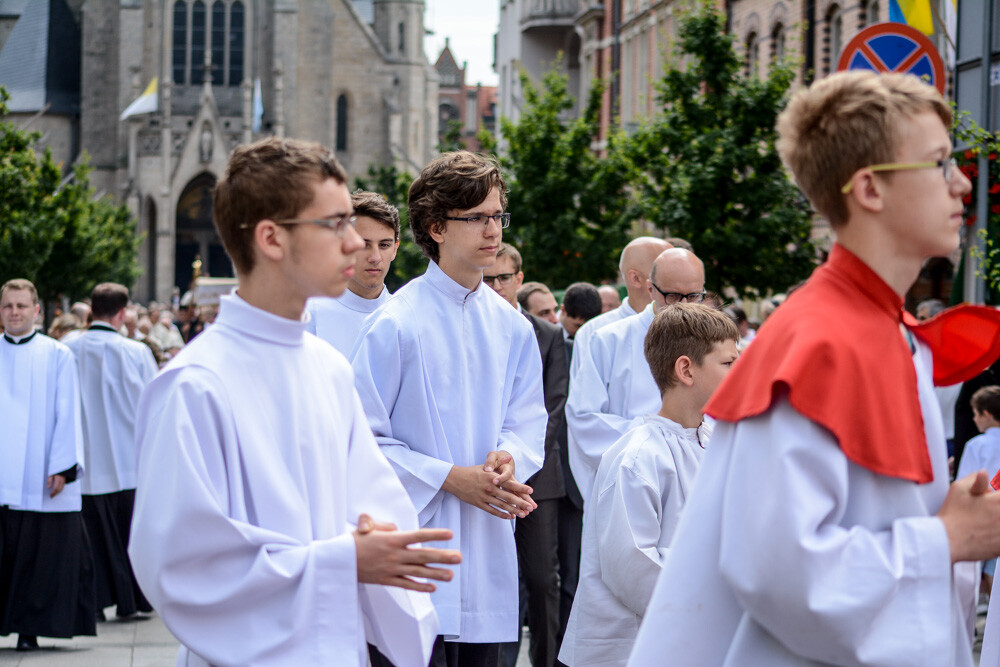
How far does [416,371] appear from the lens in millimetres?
4578

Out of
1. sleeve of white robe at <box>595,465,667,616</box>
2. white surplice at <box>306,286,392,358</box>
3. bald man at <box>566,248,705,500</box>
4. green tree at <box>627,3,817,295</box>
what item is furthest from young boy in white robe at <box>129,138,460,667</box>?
green tree at <box>627,3,817,295</box>

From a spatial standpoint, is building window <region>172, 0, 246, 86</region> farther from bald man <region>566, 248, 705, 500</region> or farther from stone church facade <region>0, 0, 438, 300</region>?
bald man <region>566, 248, 705, 500</region>

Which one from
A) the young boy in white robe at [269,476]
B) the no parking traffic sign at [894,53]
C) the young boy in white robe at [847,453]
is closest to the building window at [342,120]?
the no parking traffic sign at [894,53]

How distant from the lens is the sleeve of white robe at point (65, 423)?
9141 mm

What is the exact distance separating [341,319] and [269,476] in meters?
3.01

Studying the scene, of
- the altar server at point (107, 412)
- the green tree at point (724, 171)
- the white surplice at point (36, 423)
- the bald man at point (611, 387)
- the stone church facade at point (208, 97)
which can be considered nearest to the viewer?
the bald man at point (611, 387)

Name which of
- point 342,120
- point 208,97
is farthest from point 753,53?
point 342,120

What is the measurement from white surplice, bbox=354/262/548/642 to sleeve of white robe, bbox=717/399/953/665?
219 cm

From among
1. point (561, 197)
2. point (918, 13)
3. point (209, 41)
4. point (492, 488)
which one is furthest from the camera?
point (209, 41)

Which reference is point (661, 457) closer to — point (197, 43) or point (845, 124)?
point (845, 124)

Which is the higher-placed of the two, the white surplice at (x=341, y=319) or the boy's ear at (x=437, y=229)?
the boy's ear at (x=437, y=229)

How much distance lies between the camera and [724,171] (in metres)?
17.1

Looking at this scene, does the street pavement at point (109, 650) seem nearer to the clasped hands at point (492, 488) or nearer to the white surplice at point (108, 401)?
the white surplice at point (108, 401)

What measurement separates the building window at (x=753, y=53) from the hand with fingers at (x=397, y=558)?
2439 centimetres
